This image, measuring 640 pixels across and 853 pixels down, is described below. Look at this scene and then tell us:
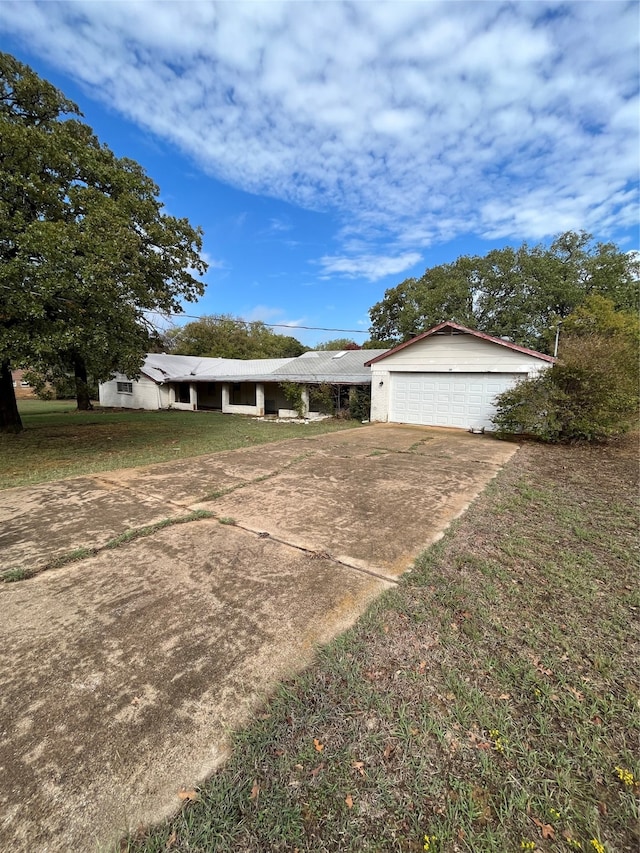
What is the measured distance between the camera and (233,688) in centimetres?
207

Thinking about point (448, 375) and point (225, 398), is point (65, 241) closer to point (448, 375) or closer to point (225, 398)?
point (448, 375)

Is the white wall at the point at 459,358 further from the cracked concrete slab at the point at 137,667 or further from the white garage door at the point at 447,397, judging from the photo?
the cracked concrete slab at the point at 137,667

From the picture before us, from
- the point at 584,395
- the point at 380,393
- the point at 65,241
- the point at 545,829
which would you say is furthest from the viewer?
the point at 380,393

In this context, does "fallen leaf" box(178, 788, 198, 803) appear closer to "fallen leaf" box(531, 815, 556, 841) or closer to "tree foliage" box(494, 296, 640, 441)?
"fallen leaf" box(531, 815, 556, 841)

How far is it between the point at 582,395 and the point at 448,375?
501 centimetres

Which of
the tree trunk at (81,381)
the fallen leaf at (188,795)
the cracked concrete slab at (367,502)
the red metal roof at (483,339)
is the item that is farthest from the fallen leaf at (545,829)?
the red metal roof at (483,339)

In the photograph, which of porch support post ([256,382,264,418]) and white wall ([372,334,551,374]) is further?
porch support post ([256,382,264,418])

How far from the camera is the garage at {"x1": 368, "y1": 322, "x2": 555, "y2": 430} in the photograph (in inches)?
495

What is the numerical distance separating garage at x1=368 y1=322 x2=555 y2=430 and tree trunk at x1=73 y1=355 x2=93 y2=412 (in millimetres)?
10579

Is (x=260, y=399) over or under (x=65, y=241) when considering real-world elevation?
under

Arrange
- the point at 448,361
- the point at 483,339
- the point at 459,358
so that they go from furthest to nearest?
the point at 448,361 → the point at 459,358 → the point at 483,339

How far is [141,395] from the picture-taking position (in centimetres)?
2323

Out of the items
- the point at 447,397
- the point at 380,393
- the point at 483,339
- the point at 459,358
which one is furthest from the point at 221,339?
the point at 483,339

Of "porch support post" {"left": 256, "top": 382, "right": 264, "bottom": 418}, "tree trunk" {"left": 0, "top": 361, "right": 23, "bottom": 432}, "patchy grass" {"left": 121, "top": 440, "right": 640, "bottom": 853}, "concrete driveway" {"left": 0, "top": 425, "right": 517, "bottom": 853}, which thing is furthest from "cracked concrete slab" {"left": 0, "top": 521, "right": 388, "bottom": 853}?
"porch support post" {"left": 256, "top": 382, "right": 264, "bottom": 418}
